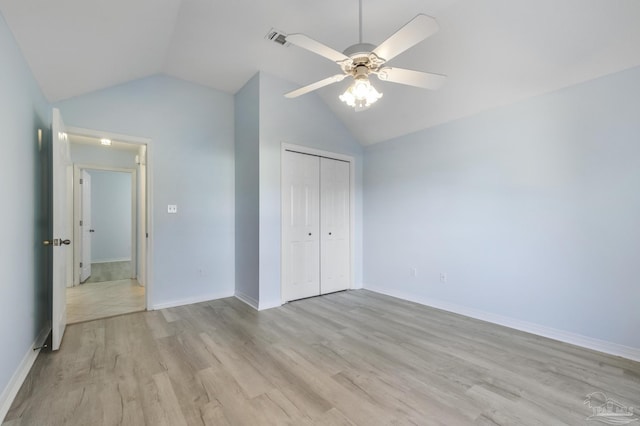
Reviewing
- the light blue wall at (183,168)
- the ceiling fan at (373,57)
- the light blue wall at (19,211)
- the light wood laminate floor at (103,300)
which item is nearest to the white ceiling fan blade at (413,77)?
the ceiling fan at (373,57)

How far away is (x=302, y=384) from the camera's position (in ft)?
6.59

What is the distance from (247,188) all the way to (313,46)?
2392 mm

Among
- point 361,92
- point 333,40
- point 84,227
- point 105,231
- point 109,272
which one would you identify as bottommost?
point 109,272

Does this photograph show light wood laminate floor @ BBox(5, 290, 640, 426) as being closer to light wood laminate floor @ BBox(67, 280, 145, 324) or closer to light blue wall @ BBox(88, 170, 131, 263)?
light wood laminate floor @ BBox(67, 280, 145, 324)

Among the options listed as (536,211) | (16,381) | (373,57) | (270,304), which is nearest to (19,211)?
(16,381)

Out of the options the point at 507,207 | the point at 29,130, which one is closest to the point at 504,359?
the point at 507,207

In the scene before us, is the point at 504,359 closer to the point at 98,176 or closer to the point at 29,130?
the point at 29,130

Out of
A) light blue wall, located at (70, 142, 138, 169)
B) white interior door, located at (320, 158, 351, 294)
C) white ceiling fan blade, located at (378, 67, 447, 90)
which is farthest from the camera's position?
light blue wall, located at (70, 142, 138, 169)

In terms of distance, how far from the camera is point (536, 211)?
292cm

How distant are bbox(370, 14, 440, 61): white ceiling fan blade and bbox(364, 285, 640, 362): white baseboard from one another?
299 cm

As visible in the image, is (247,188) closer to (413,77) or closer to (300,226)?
(300,226)

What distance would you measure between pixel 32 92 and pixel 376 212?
4.12m

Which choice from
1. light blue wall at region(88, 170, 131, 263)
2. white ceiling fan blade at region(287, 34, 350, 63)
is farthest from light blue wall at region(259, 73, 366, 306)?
light blue wall at region(88, 170, 131, 263)

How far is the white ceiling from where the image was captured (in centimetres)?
212
